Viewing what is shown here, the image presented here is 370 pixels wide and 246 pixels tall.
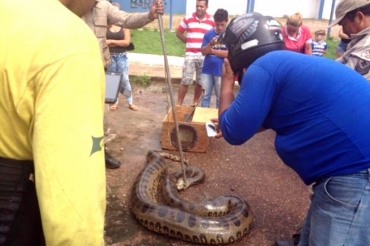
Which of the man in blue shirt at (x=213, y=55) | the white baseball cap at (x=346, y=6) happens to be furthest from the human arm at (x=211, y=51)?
the white baseball cap at (x=346, y=6)

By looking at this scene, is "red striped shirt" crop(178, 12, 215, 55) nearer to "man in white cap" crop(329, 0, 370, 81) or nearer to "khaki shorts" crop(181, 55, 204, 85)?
"khaki shorts" crop(181, 55, 204, 85)

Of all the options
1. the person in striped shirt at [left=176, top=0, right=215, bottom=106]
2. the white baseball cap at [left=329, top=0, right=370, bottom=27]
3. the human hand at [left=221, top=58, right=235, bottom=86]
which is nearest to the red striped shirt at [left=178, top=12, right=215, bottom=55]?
the person in striped shirt at [left=176, top=0, right=215, bottom=106]

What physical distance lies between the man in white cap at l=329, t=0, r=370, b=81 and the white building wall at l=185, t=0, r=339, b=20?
1780 cm

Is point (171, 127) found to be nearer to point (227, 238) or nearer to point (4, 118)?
point (227, 238)

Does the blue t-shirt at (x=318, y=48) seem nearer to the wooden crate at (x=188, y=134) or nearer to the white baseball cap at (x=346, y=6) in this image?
the wooden crate at (x=188, y=134)

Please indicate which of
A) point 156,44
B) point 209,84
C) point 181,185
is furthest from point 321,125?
point 156,44

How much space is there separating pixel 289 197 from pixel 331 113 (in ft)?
10.1

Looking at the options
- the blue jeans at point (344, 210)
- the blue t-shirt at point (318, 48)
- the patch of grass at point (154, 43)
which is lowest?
the patch of grass at point (154, 43)

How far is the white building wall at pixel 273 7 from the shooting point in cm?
2127

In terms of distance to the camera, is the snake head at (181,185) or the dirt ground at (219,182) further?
the snake head at (181,185)

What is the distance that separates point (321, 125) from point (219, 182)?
3340 mm

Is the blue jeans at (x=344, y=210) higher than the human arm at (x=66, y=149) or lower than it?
lower

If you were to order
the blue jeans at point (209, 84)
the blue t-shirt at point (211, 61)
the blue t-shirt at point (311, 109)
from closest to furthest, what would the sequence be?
1. the blue t-shirt at point (311, 109)
2. the blue t-shirt at point (211, 61)
3. the blue jeans at point (209, 84)

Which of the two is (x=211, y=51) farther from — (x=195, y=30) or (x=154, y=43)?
(x=154, y=43)
